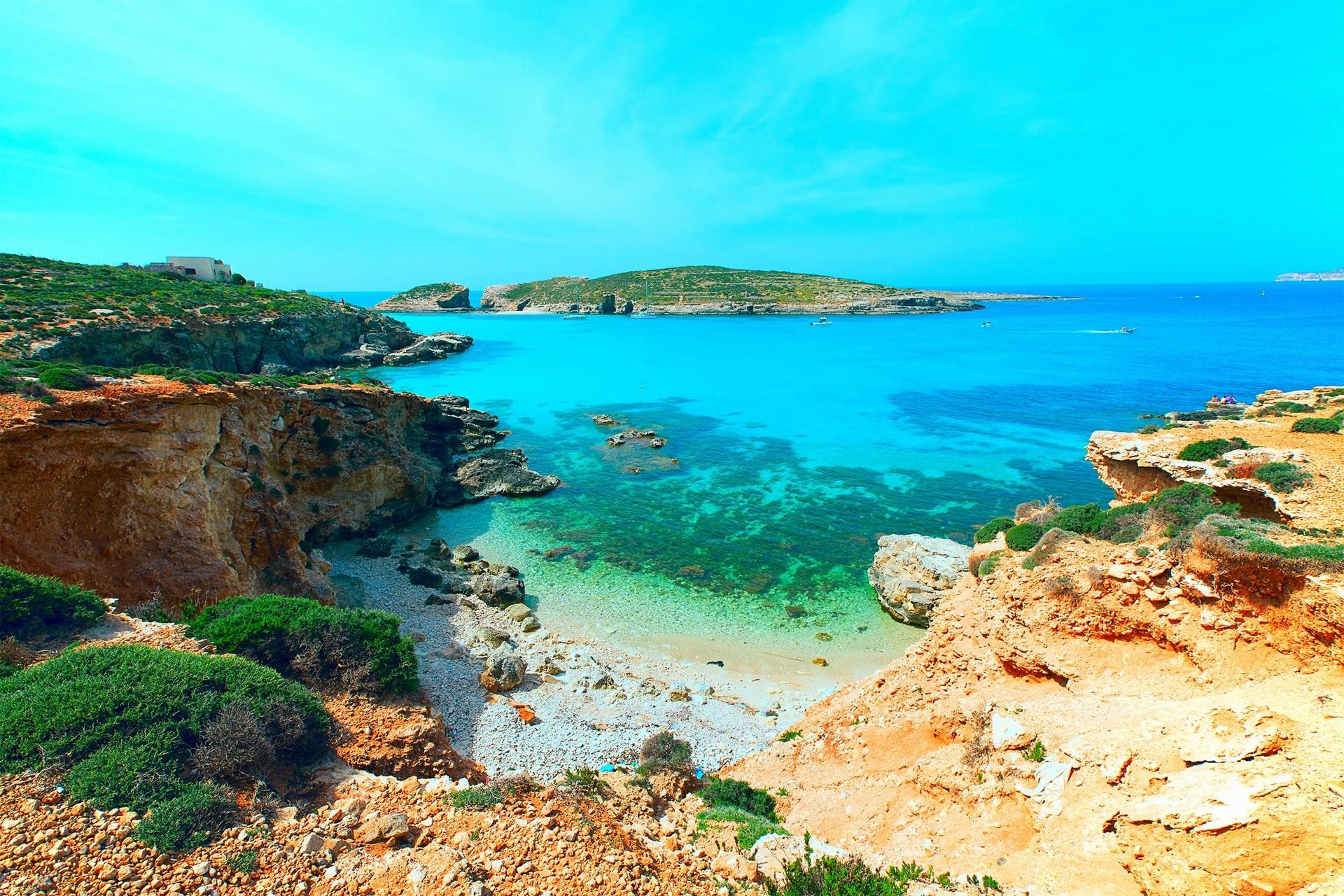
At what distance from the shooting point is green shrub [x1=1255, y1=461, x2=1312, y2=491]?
12156 millimetres

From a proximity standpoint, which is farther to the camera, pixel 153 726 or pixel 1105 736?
pixel 1105 736

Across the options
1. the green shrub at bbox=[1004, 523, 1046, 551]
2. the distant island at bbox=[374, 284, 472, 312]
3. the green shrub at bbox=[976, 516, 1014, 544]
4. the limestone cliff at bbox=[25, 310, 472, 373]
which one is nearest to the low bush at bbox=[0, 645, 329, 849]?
the green shrub at bbox=[1004, 523, 1046, 551]

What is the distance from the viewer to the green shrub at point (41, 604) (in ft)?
29.1

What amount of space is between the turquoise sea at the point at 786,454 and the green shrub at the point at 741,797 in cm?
733

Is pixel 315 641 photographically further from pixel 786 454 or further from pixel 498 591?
pixel 786 454

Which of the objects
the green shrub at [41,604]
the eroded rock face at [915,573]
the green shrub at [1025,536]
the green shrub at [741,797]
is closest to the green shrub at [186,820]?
the green shrub at [41,604]

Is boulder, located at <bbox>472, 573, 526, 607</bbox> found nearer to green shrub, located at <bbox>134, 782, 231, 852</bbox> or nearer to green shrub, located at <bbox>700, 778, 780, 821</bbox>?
green shrub, located at <bbox>700, 778, 780, 821</bbox>

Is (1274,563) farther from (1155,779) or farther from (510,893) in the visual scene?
(510,893)

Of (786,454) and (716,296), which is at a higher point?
(716,296)

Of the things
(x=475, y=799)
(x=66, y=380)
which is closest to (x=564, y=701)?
(x=475, y=799)

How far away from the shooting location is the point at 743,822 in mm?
8508

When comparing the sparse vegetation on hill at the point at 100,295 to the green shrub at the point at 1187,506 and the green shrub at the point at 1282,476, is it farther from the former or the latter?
the green shrub at the point at 1282,476

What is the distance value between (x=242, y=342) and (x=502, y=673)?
5091cm

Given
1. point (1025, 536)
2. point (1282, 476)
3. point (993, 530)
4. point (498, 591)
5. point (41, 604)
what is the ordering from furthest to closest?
point (498, 591), point (993, 530), point (1025, 536), point (1282, 476), point (41, 604)
